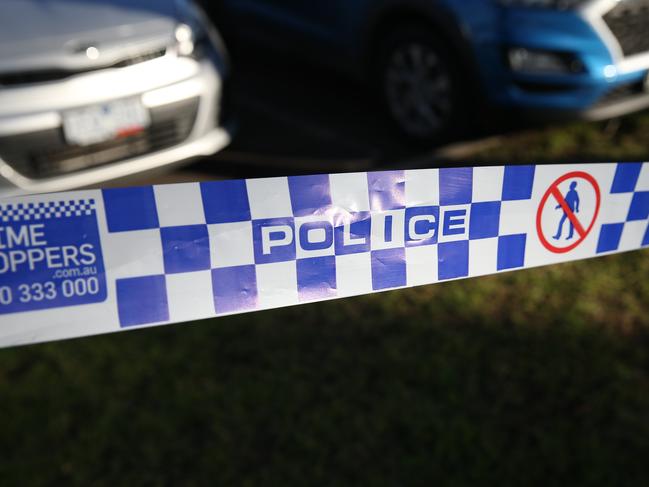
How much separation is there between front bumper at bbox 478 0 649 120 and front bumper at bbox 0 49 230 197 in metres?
1.40

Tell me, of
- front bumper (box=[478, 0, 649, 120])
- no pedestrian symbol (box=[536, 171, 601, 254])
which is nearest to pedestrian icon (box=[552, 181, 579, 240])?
no pedestrian symbol (box=[536, 171, 601, 254])

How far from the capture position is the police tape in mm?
1364

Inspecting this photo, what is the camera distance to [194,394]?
2.44 metres

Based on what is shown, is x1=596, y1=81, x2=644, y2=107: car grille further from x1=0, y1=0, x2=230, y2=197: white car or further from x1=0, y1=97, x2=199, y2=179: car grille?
x1=0, y1=97, x2=199, y2=179: car grille

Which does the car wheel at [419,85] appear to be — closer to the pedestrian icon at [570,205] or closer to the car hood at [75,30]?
the car hood at [75,30]

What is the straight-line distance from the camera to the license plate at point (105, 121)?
3.02m

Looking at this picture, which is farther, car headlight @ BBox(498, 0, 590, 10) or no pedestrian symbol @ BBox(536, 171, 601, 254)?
car headlight @ BBox(498, 0, 590, 10)

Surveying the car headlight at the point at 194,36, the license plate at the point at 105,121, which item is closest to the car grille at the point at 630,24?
the car headlight at the point at 194,36

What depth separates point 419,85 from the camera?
4039 millimetres

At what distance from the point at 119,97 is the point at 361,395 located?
1.68 m

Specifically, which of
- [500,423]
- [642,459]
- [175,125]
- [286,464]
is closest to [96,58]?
[175,125]

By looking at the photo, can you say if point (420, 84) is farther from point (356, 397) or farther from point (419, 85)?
point (356, 397)

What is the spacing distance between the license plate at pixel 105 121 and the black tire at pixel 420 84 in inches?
61.4

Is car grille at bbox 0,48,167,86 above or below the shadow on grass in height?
above
